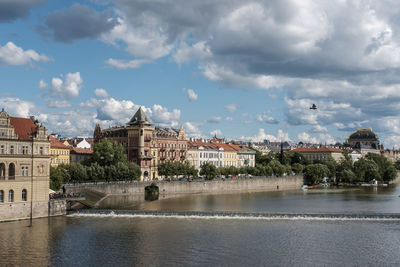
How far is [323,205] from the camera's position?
270 feet

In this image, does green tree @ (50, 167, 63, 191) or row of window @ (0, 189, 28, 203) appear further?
green tree @ (50, 167, 63, 191)

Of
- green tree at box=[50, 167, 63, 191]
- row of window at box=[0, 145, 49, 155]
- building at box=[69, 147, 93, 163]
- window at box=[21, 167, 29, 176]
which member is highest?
building at box=[69, 147, 93, 163]

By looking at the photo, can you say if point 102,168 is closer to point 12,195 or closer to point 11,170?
point 11,170

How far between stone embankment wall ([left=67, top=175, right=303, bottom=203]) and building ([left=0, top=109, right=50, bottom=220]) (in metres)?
16.5

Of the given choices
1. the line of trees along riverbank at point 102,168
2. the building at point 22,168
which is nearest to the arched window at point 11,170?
the building at point 22,168

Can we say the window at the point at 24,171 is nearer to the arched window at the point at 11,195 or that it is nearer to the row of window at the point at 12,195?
the row of window at the point at 12,195

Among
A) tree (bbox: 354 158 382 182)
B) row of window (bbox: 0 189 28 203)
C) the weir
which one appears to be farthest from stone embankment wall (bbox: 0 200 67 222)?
tree (bbox: 354 158 382 182)

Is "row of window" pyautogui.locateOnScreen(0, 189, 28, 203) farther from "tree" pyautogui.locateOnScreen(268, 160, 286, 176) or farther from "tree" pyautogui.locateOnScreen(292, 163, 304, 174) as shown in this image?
"tree" pyautogui.locateOnScreen(292, 163, 304, 174)

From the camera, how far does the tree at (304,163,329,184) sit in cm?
14425

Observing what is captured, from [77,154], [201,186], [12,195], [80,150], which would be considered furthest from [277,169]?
[12,195]

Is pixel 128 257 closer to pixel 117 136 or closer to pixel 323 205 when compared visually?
pixel 323 205

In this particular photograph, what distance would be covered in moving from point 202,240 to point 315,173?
102 m

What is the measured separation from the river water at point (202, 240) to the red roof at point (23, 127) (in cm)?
1074

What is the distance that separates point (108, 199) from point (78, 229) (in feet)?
102
